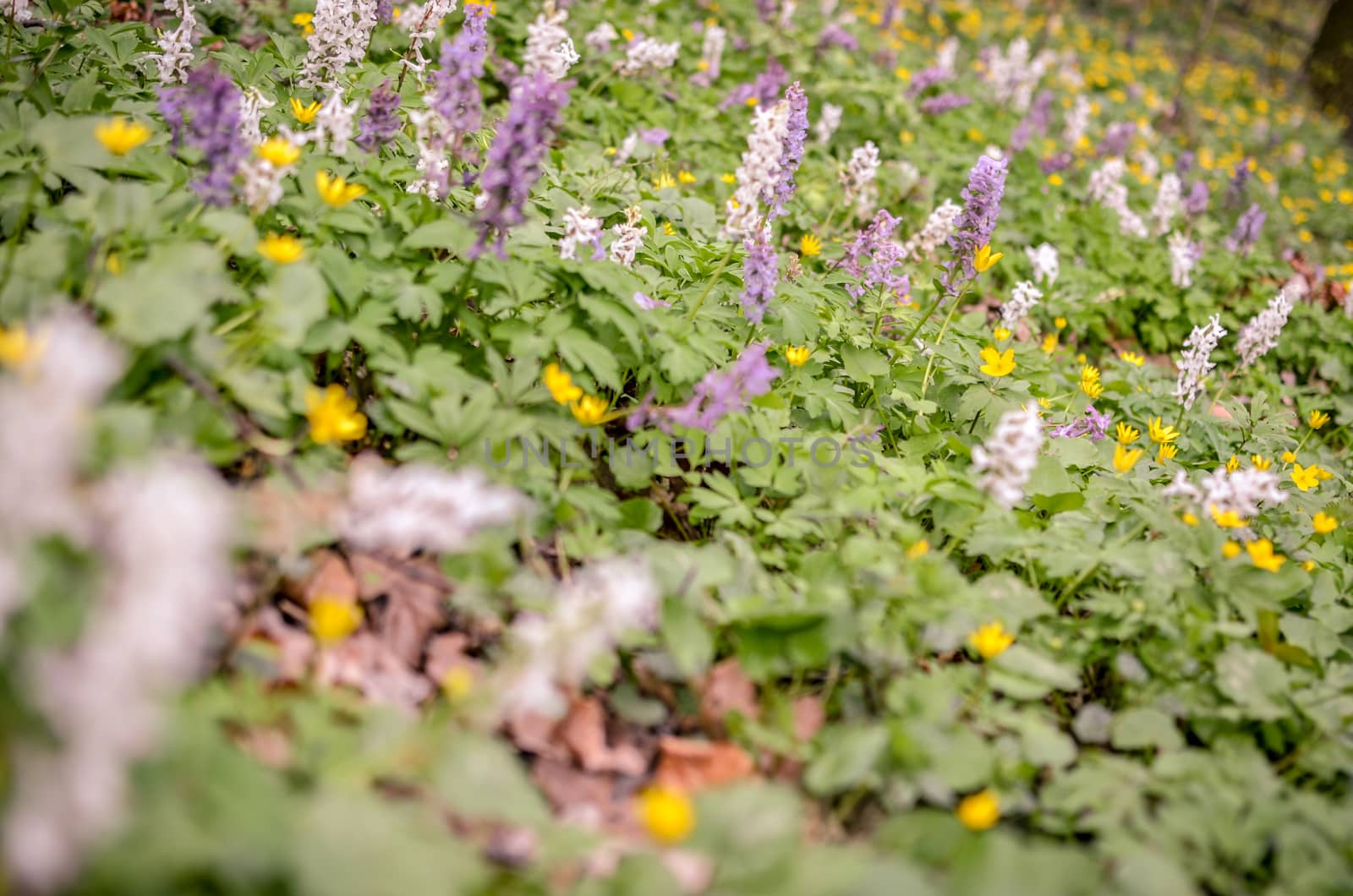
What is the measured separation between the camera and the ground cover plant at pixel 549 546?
4.24ft

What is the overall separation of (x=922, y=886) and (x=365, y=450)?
176 centimetres

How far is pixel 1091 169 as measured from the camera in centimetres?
708

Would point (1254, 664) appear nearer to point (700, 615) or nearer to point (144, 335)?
point (700, 615)

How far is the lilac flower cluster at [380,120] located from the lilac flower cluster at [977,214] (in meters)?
2.05

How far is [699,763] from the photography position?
197cm

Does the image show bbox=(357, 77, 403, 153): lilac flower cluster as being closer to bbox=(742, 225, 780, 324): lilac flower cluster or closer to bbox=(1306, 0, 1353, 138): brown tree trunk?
bbox=(742, 225, 780, 324): lilac flower cluster

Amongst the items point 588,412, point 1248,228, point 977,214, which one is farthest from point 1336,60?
point 588,412

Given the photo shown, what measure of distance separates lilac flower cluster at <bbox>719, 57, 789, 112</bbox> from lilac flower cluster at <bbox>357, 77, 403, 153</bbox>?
3.17m

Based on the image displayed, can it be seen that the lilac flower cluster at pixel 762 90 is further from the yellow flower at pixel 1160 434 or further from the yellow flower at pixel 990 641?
the yellow flower at pixel 990 641

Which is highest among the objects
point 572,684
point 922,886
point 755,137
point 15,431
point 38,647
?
point 755,137

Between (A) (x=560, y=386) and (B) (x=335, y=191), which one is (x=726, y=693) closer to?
(A) (x=560, y=386)

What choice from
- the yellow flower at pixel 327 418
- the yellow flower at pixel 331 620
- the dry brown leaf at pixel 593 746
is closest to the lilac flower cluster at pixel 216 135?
the yellow flower at pixel 327 418

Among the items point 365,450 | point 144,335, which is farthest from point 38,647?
point 365,450

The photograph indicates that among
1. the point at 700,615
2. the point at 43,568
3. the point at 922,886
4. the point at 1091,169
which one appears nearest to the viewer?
the point at 43,568
